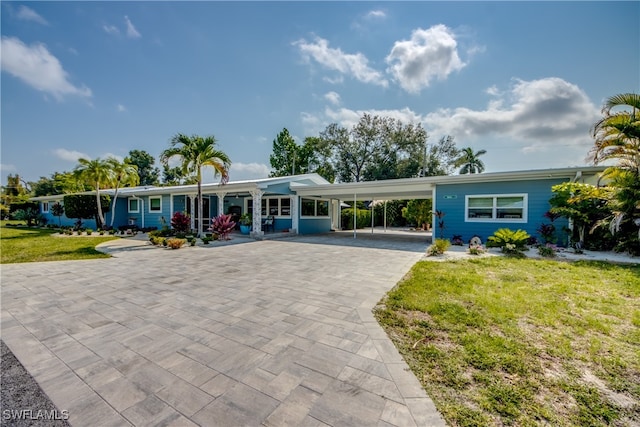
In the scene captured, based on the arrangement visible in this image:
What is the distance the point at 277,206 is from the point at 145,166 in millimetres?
35872

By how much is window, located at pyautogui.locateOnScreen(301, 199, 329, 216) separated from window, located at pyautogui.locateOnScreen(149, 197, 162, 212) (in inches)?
382

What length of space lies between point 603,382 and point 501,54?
1011 cm

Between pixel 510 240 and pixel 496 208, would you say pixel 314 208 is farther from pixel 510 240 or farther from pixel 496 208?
pixel 510 240

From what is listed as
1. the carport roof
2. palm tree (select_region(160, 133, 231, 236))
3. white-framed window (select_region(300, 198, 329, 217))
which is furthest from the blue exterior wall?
palm tree (select_region(160, 133, 231, 236))

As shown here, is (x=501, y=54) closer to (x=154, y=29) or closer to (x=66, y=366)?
(x=154, y=29)

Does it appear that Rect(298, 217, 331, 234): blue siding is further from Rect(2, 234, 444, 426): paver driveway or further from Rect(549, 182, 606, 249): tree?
Rect(549, 182, 606, 249): tree

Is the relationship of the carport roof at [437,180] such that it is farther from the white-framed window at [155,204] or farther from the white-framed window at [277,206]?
the white-framed window at [155,204]

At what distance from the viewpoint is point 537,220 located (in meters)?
9.49

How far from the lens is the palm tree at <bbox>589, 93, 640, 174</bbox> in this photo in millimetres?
7508

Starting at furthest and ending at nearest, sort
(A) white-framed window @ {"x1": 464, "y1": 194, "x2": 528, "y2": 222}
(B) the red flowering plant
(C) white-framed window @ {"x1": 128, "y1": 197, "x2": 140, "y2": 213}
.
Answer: (C) white-framed window @ {"x1": 128, "y1": 197, "x2": 140, "y2": 213} → (B) the red flowering plant → (A) white-framed window @ {"x1": 464, "y1": 194, "x2": 528, "y2": 222}

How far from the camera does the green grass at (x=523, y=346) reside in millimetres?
1835

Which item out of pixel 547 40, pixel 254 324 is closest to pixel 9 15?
pixel 254 324

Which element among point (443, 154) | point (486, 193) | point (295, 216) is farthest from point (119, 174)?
point (443, 154)

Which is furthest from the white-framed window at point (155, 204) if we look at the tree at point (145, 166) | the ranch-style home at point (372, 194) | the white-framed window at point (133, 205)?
the tree at point (145, 166)
